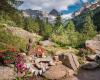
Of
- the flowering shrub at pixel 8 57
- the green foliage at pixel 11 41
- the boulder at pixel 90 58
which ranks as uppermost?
the green foliage at pixel 11 41

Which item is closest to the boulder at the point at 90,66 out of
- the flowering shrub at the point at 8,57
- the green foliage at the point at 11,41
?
the flowering shrub at the point at 8,57

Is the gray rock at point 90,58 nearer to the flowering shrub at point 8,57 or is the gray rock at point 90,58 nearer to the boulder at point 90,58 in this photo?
the boulder at point 90,58

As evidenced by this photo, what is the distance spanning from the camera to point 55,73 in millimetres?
15367

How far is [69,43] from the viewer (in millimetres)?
28750

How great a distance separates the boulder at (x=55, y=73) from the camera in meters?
15.1

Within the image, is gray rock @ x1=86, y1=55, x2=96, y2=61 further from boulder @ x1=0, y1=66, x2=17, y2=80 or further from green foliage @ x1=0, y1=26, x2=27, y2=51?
boulder @ x1=0, y1=66, x2=17, y2=80

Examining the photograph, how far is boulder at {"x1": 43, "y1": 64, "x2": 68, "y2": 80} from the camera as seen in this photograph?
15.1m

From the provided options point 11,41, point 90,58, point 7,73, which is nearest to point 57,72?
point 7,73

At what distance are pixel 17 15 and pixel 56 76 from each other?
9.12 m

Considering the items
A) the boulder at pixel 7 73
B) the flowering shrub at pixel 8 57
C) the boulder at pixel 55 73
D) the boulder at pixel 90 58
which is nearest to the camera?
the boulder at pixel 7 73

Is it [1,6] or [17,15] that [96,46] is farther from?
[1,6]

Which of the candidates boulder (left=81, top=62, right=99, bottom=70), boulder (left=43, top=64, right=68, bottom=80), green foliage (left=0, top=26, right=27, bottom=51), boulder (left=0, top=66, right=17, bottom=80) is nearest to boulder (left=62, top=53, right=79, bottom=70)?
boulder (left=81, top=62, right=99, bottom=70)

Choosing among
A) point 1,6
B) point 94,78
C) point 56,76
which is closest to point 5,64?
point 56,76

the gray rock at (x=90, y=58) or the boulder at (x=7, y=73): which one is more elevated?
the gray rock at (x=90, y=58)
